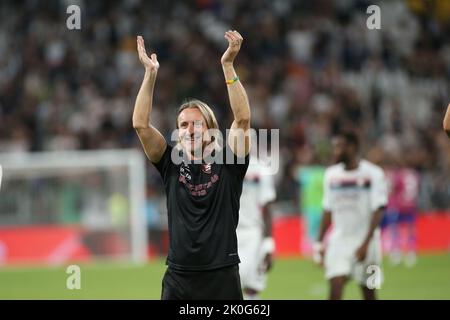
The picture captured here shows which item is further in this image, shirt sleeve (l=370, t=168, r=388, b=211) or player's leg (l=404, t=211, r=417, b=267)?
player's leg (l=404, t=211, r=417, b=267)

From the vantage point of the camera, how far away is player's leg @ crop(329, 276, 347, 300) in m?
10.7

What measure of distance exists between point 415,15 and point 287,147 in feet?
19.8

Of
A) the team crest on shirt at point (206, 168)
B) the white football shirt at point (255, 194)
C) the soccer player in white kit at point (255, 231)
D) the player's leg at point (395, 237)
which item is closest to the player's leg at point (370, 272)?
the soccer player in white kit at point (255, 231)

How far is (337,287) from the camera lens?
10.7 m

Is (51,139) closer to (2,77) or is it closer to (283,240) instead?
(2,77)

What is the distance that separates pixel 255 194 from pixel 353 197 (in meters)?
1.13

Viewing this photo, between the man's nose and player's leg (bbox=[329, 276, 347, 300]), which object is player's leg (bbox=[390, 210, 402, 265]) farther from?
the man's nose

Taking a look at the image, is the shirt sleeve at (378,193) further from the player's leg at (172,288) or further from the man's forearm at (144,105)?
the man's forearm at (144,105)

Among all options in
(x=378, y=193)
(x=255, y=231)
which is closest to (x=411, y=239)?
(x=378, y=193)

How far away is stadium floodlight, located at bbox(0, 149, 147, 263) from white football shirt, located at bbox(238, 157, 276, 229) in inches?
426

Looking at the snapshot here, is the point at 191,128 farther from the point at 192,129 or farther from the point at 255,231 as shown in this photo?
the point at 255,231

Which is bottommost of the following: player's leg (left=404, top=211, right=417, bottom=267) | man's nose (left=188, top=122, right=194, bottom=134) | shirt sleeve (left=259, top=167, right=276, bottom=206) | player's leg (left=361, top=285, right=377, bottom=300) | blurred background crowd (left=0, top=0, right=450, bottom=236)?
player's leg (left=361, top=285, right=377, bottom=300)

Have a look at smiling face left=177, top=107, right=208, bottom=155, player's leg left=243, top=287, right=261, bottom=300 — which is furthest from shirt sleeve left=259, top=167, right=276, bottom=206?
smiling face left=177, top=107, right=208, bottom=155

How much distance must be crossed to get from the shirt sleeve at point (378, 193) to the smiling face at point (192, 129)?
4.17 meters
